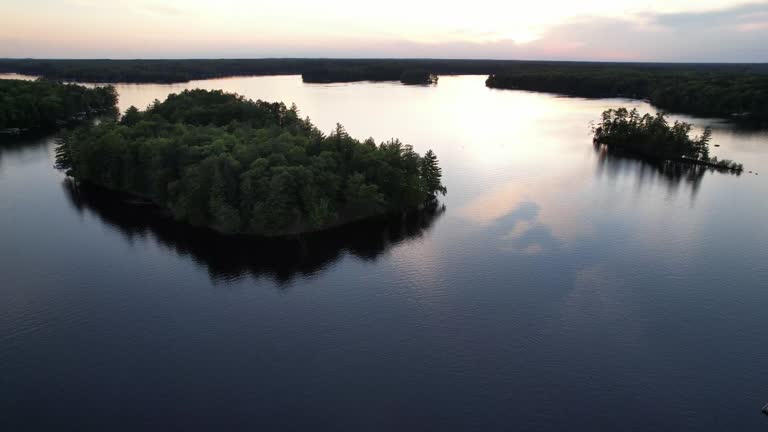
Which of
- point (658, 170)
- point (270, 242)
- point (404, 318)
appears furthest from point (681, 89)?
point (404, 318)

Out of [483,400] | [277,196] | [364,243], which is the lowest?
[483,400]

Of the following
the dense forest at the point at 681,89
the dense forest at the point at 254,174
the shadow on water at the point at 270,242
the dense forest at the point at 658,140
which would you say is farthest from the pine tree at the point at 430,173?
the dense forest at the point at 681,89

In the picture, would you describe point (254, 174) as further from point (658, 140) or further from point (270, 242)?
point (658, 140)

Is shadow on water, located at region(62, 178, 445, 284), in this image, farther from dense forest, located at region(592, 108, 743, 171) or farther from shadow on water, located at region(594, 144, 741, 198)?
dense forest, located at region(592, 108, 743, 171)

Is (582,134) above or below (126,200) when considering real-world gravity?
above

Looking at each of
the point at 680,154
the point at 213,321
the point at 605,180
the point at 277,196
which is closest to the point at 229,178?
the point at 277,196

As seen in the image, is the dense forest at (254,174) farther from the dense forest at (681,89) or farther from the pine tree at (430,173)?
the dense forest at (681,89)

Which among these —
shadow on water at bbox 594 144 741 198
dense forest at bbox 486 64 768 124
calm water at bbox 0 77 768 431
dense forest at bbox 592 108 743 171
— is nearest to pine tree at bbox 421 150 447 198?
calm water at bbox 0 77 768 431

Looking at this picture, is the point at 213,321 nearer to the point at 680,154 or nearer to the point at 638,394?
the point at 638,394
